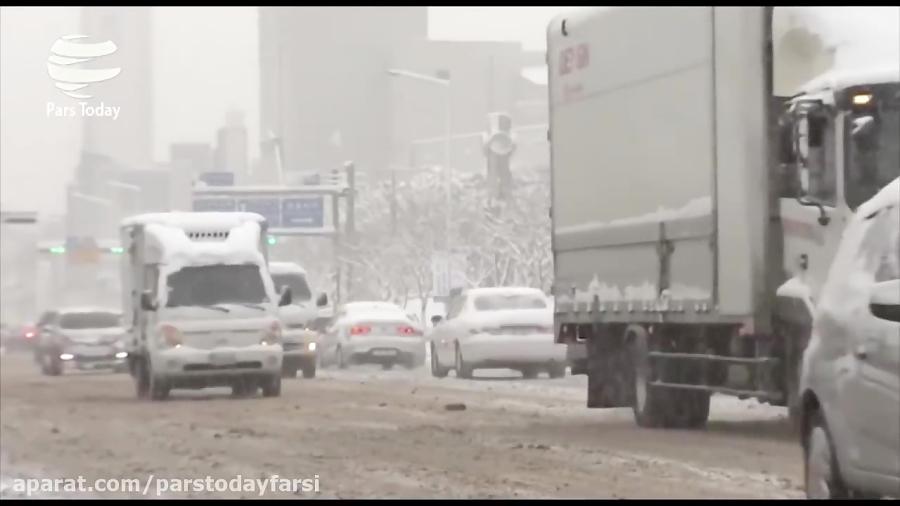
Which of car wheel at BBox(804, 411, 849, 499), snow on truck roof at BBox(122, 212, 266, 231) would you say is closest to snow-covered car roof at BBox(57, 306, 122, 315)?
snow on truck roof at BBox(122, 212, 266, 231)

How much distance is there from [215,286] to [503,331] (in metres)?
3.97

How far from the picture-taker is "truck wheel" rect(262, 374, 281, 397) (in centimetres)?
2727

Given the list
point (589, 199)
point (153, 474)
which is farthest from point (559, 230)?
point (153, 474)

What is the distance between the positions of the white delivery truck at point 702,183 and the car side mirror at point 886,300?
4.75 metres

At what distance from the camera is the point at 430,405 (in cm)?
2416

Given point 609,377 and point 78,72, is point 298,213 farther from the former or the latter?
point 78,72

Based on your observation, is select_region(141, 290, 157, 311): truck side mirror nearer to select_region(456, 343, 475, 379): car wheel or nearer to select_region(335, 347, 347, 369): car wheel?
select_region(456, 343, 475, 379): car wheel

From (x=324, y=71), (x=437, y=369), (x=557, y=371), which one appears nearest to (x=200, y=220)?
(x=437, y=369)

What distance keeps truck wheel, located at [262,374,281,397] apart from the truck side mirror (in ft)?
6.03

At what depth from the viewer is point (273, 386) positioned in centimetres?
2741

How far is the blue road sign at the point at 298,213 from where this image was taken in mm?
53250

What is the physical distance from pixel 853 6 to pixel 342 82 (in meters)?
26.6

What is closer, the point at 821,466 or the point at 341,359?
the point at 821,466

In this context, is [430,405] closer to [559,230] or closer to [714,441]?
[559,230]
